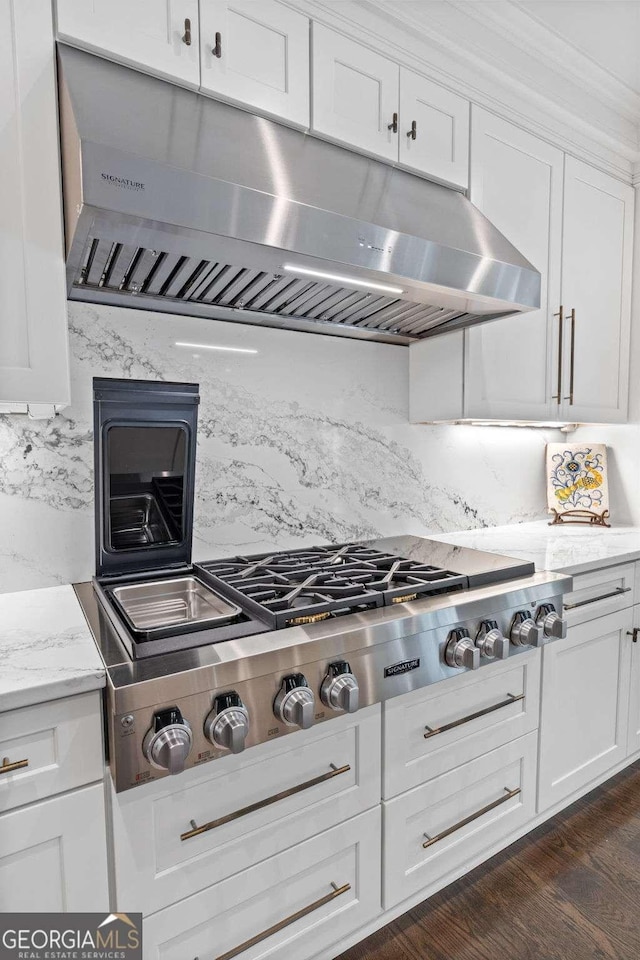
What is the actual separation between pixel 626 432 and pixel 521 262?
137 cm

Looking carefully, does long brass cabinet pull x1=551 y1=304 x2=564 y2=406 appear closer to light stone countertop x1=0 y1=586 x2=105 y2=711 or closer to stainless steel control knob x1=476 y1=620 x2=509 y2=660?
stainless steel control knob x1=476 y1=620 x2=509 y2=660

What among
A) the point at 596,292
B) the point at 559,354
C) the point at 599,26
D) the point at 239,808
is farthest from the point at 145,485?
the point at 599,26

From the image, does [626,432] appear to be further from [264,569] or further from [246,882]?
[246,882]

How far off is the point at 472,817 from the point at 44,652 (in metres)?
1.27

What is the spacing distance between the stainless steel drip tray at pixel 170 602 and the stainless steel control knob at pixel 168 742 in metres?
0.26

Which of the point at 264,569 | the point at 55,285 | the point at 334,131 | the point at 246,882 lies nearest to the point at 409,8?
the point at 334,131

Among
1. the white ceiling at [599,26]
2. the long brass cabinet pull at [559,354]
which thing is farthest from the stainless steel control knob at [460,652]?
the white ceiling at [599,26]

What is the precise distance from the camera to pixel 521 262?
1.62 meters

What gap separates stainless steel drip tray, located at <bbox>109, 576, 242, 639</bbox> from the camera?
51.3 inches

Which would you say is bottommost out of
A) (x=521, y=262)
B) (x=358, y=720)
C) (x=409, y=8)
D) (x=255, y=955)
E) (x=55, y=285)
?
(x=255, y=955)

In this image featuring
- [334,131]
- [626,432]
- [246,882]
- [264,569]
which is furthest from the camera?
[626,432]

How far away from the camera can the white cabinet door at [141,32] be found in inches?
45.5

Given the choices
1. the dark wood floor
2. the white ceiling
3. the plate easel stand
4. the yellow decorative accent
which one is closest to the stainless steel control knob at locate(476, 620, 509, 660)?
the dark wood floor

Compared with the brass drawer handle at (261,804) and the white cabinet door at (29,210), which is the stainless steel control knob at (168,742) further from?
the white cabinet door at (29,210)
